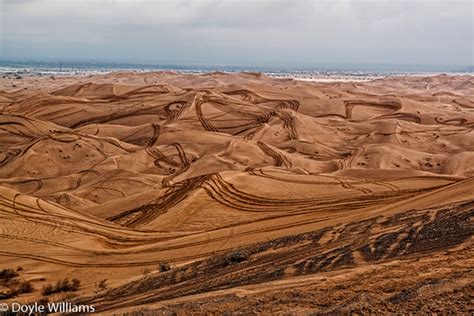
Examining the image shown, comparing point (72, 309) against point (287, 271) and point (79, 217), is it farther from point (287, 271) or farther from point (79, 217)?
point (79, 217)

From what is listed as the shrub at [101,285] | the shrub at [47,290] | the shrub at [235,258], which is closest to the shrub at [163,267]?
the shrub at [101,285]

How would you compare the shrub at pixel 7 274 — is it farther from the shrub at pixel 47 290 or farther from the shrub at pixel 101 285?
the shrub at pixel 101 285

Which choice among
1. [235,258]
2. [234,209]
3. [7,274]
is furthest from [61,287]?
[234,209]

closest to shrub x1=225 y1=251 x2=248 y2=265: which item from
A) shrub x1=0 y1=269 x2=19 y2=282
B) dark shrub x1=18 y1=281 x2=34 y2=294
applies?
dark shrub x1=18 y1=281 x2=34 y2=294

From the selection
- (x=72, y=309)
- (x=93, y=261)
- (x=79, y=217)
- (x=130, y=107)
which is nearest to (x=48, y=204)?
(x=79, y=217)

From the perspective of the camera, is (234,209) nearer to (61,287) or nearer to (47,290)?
(61,287)

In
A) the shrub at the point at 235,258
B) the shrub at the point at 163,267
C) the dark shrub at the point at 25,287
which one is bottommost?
the dark shrub at the point at 25,287

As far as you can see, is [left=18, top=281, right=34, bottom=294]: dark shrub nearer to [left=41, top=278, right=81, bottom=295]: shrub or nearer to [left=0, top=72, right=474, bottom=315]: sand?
[left=0, top=72, right=474, bottom=315]: sand

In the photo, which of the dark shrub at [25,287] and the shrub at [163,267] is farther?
the shrub at [163,267]
